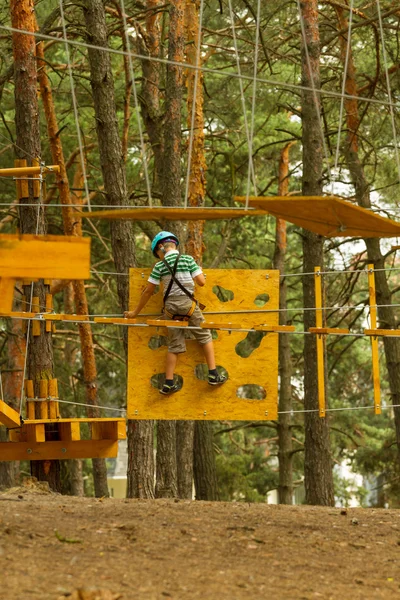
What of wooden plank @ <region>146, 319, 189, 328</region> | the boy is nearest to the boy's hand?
the boy

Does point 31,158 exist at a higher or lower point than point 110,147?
lower

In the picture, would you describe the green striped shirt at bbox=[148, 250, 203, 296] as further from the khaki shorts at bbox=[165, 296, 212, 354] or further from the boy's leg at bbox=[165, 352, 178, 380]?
the boy's leg at bbox=[165, 352, 178, 380]

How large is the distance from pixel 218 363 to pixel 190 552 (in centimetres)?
322

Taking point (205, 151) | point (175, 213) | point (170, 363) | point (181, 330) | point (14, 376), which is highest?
point (205, 151)

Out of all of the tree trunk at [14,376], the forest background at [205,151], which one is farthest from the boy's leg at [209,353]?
the tree trunk at [14,376]

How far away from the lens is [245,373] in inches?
402

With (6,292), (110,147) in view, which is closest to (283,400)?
(110,147)

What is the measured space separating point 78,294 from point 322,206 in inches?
400

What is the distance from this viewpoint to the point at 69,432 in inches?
422

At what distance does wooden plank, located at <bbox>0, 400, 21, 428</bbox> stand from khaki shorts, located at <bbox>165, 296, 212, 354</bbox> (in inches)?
57.3

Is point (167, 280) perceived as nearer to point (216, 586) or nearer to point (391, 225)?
point (391, 225)

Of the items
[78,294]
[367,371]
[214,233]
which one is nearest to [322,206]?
[78,294]

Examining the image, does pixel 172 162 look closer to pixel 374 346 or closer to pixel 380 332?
pixel 374 346

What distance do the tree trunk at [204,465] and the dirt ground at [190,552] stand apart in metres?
7.47
